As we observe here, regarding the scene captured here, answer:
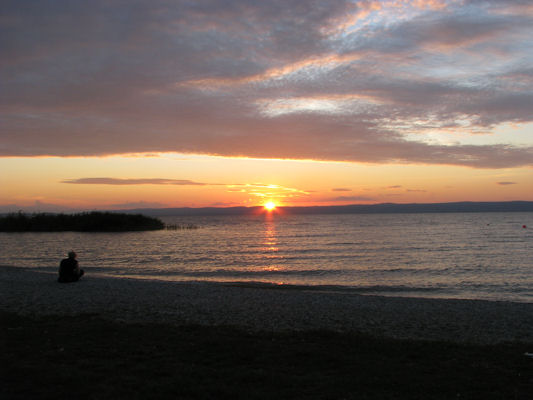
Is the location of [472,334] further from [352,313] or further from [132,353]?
[132,353]

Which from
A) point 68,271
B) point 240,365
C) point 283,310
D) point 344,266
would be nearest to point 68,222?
point 344,266

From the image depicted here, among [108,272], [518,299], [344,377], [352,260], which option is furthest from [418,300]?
[108,272]

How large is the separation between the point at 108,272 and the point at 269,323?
2185cm

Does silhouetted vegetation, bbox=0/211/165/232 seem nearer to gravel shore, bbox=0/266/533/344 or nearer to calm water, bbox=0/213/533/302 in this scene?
calm water, bbox=0/213/533/302

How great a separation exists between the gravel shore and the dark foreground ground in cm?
148

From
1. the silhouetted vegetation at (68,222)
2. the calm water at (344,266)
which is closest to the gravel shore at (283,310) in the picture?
the calm water at (344,266)

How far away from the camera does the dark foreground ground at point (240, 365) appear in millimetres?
6875

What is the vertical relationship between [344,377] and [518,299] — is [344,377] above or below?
above

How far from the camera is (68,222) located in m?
82.7

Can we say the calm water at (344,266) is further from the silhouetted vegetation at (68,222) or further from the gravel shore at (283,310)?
the silhouetted vegetation at (68,222)

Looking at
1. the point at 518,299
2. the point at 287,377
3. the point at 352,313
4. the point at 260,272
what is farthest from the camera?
the point at 260,272

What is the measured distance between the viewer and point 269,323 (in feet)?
41.5

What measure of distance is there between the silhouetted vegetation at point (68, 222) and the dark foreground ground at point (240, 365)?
248 ft

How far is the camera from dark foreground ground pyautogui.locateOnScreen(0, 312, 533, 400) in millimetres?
6875
